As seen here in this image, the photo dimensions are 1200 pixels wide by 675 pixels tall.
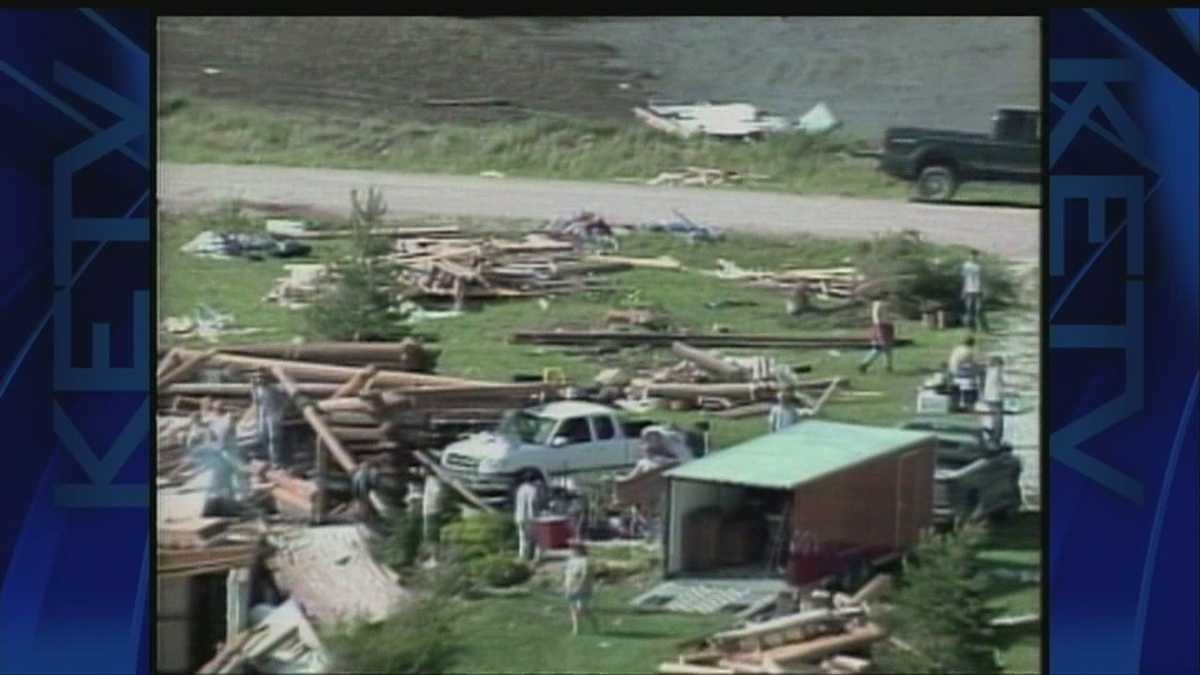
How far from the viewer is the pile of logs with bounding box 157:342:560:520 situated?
20.4ft

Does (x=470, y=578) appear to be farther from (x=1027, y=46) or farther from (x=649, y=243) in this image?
(x=1027, y=46)

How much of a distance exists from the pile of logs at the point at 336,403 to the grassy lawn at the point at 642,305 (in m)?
0.07

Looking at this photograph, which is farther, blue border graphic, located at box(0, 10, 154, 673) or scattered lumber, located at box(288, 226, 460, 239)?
scattered lumber, located at box(288, 226, 460, 239)

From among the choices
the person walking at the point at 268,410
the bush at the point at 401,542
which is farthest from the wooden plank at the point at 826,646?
the person walking at the point at 268,410

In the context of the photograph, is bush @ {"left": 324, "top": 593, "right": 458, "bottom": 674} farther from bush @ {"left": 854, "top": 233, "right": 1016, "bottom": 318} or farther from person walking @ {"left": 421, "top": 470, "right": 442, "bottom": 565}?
bush @ {"left": 854, "top": 233, "right": 1016, "bottom": 318}

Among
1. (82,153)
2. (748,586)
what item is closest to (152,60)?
(82,153)

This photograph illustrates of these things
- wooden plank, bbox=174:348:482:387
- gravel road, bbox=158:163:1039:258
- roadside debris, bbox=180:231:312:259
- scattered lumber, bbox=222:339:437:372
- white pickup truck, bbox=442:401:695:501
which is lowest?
white pickup truck, bbox=442:401:695:501

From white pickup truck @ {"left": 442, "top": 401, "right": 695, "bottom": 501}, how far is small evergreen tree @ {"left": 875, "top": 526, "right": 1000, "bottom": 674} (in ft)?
2.67

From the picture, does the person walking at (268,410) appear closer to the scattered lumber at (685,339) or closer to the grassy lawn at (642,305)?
the grassy lawn at (642,305)

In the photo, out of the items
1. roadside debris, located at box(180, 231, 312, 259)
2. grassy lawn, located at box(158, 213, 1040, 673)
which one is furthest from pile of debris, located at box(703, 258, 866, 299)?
roadside debris, located at box(180, 231, 312, 259)

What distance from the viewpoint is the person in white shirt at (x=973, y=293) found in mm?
6289

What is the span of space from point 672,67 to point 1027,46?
3.58 ft

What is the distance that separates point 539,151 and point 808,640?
1.72 m

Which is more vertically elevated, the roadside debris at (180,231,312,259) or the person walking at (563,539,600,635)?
the roadside debris at (180,231,312,259)
